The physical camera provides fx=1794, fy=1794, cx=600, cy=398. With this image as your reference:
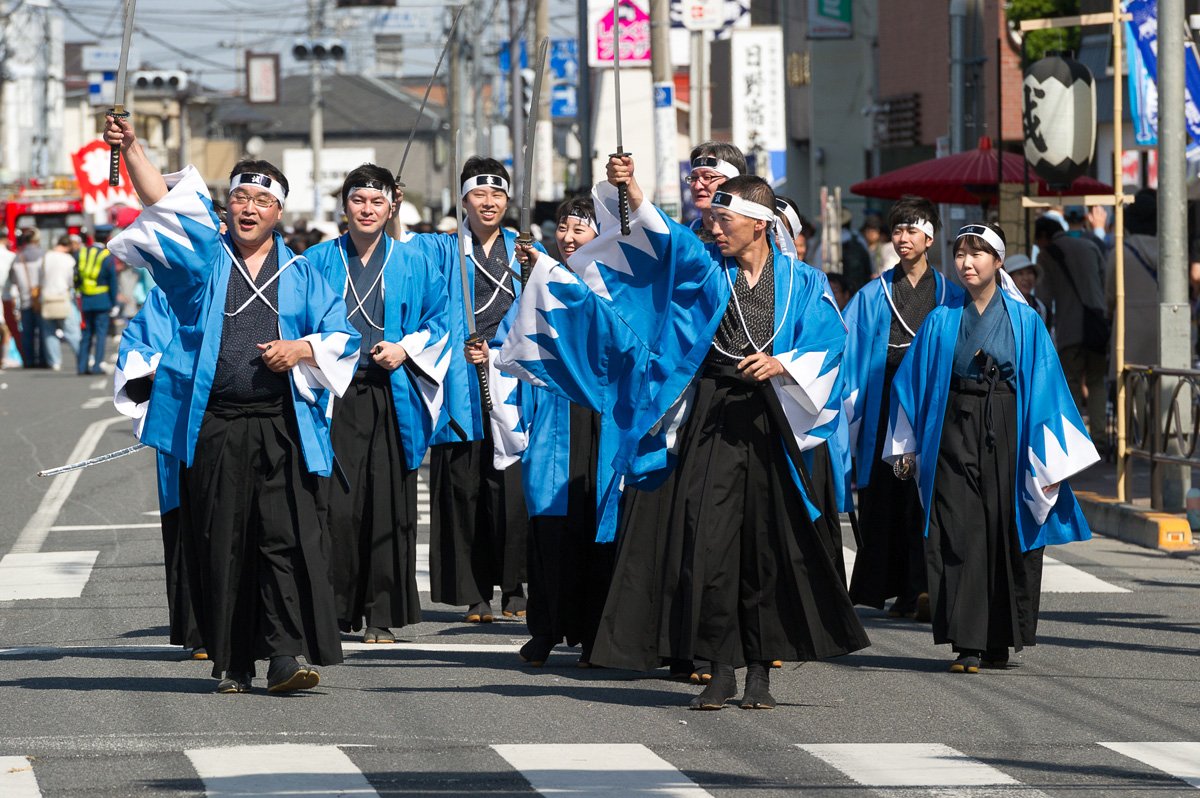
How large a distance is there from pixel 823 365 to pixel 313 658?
2042 millimetres

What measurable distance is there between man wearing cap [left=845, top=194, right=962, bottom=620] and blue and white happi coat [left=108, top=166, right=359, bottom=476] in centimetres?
261

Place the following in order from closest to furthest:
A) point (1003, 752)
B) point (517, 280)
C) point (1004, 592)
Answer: point (1003, 752) < point (1004, 592) < point (517, 280)

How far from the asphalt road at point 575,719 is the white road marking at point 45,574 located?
9cm

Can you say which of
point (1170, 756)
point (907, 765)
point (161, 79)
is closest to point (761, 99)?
point (161, 79)

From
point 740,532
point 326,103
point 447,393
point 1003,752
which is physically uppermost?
point 326,103

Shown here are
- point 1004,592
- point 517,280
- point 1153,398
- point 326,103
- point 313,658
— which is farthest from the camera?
point 326,103

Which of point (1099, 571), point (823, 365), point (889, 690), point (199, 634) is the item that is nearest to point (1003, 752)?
point (889, 690)

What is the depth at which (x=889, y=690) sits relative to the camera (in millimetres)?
6504

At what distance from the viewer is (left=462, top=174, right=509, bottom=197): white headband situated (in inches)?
321

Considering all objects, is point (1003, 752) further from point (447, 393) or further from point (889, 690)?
point (447, 393)

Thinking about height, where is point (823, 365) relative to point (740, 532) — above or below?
above

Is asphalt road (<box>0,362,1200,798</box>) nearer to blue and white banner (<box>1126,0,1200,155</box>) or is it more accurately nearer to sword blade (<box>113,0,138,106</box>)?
sword blade (<box>113,0,138,106</box>)

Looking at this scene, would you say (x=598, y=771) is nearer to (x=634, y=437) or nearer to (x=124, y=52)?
(x=634, y=437)

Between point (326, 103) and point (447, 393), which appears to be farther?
point (326, 103)
